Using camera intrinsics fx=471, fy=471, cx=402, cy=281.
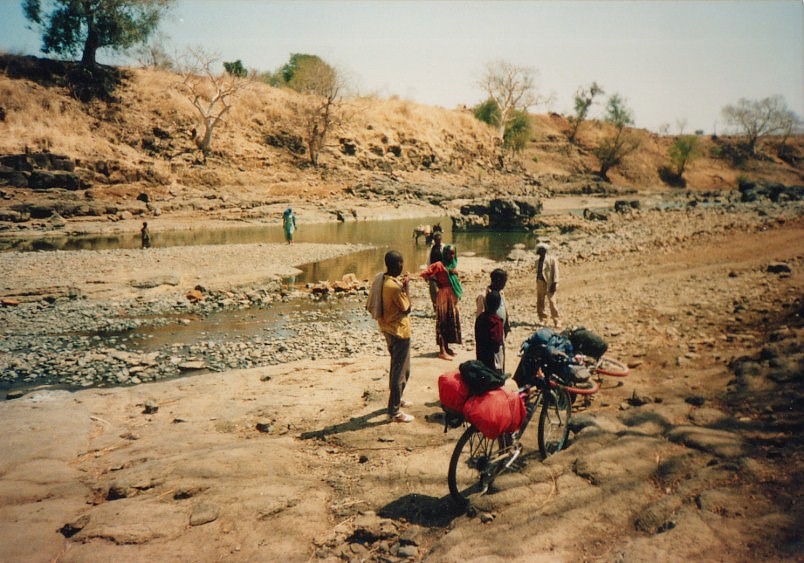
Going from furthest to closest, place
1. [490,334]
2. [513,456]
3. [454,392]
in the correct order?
1. [490,334]
2. [513,456]
3. [454,392]

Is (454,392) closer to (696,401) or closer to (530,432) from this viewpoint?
(530,432)

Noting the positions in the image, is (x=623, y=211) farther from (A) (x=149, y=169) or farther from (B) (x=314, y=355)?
(A) (x=149, y=169)

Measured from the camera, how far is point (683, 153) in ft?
216

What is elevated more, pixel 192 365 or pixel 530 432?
pixel 530 432

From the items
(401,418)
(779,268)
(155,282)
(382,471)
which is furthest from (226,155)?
(382,471)

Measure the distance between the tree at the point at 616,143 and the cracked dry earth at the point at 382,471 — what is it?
64507 millimetres

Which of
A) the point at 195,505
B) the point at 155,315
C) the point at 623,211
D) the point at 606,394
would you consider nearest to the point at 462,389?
the point at 195,505

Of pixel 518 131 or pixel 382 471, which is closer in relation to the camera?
pixel 382 471

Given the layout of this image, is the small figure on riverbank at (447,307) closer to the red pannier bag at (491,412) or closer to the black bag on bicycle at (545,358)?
the black bag on bicycle at (545,358)

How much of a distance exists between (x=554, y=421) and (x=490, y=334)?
104 centimetres

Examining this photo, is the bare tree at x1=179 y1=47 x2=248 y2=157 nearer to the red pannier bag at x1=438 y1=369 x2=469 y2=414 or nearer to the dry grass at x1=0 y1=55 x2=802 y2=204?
the dry grass at x1=0 y1=55 x2=802 y2=204

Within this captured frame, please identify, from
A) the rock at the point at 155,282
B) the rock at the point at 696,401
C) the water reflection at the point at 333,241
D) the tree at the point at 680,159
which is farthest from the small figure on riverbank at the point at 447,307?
the tree at the point at 680,159

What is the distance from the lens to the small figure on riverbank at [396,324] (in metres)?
5.40

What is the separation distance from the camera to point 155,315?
11391 mm
